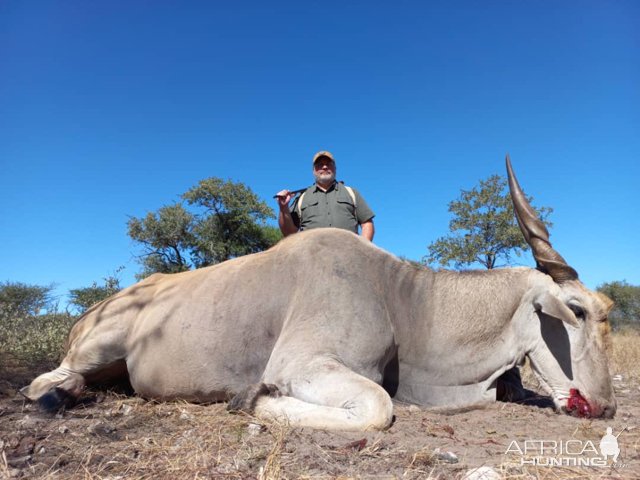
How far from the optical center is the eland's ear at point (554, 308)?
3602 mm

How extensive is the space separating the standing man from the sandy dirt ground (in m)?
2.62

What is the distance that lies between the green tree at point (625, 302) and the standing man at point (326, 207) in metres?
23.1

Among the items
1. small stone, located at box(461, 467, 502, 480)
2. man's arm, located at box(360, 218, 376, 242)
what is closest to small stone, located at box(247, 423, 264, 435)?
small stone, located at box(461, 467, 502, 480)

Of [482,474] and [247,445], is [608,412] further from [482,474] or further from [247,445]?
[247,445]

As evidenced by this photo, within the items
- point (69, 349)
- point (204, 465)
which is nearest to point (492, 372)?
point (204, 465)

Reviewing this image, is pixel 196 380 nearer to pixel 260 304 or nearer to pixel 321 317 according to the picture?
pixel 260 304

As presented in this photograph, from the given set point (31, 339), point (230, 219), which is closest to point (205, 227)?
point (230, 219)

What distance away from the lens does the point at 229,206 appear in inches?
835

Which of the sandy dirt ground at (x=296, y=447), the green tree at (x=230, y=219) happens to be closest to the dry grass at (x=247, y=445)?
the sandy dirt ground at (x=296, y=447)

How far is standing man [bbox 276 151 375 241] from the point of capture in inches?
225

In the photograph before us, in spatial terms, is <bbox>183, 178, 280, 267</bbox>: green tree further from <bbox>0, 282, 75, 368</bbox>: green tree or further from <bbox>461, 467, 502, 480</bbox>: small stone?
<bbox>461, 467, 502, 480</bbox>: small stone

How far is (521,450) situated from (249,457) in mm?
1362

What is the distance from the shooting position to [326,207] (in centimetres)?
576

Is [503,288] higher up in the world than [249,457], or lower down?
higher up
